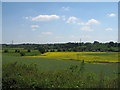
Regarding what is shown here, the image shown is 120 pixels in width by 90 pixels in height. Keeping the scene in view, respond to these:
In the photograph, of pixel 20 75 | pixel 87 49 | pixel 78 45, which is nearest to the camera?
pixel 20 75

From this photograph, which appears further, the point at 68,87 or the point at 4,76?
the point at 4,76

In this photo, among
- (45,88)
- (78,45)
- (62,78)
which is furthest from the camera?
(78,45)

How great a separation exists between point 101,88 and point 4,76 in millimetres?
2114

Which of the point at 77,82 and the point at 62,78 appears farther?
the point at 62,78

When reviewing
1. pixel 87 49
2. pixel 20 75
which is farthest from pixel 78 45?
pixel 20 75

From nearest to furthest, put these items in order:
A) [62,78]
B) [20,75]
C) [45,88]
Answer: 1. [45,88]
2. [62,78]
3. [20,75]

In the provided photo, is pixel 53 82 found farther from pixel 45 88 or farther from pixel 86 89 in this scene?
pixel 86 89

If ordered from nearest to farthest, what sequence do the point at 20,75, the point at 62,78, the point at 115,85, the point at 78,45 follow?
the point at 115,85
the point at 62,78
the point at 20,75
the point at 78,45

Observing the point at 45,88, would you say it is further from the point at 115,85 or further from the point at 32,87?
the point at 115,85

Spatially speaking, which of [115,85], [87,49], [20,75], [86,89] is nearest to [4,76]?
[20,75]

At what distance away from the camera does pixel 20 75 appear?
3600 mm

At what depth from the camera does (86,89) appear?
2.79 m

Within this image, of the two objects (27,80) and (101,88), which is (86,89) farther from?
(27,80)

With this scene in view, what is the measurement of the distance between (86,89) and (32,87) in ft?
3.31
